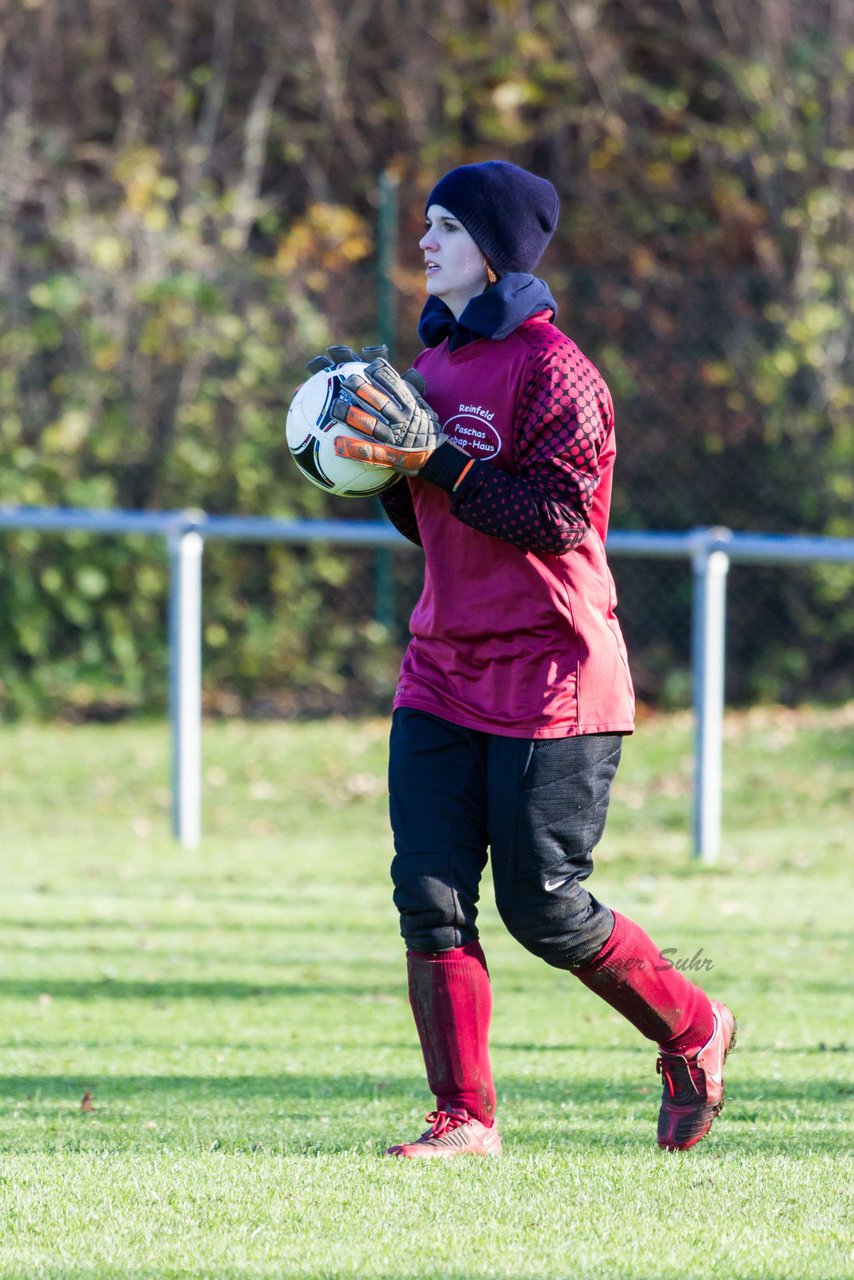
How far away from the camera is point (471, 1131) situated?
3.61 metres

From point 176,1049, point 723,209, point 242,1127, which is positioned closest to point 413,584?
point 723,209

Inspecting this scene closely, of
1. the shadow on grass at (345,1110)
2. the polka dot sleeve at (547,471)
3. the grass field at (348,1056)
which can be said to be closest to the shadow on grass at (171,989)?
the grass field at (348,1056)

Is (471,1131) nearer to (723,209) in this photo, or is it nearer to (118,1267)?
(118,1267)

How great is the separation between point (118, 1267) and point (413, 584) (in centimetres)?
879

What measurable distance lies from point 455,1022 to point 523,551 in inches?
37.4

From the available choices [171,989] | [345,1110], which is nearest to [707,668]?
[171,989]

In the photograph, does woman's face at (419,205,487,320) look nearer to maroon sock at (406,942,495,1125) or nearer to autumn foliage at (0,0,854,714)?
maroon sock at (406,942,495,1125)

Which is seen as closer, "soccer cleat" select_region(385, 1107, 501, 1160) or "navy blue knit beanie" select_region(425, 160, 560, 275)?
"soccer cleat" select_region(385, 1107, 501, 1160)

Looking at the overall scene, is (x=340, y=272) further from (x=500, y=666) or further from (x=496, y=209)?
(x=500, y=666)

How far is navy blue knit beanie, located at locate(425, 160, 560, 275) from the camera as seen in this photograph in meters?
3.69

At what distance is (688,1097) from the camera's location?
375cm

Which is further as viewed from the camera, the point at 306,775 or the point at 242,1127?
the point at 306,775

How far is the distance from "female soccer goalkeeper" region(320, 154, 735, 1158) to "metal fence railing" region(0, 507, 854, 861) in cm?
408

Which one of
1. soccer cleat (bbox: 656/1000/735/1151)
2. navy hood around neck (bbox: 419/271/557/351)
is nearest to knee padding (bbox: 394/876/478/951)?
soccer cleat (bbox: 656/1000/735/1151)
